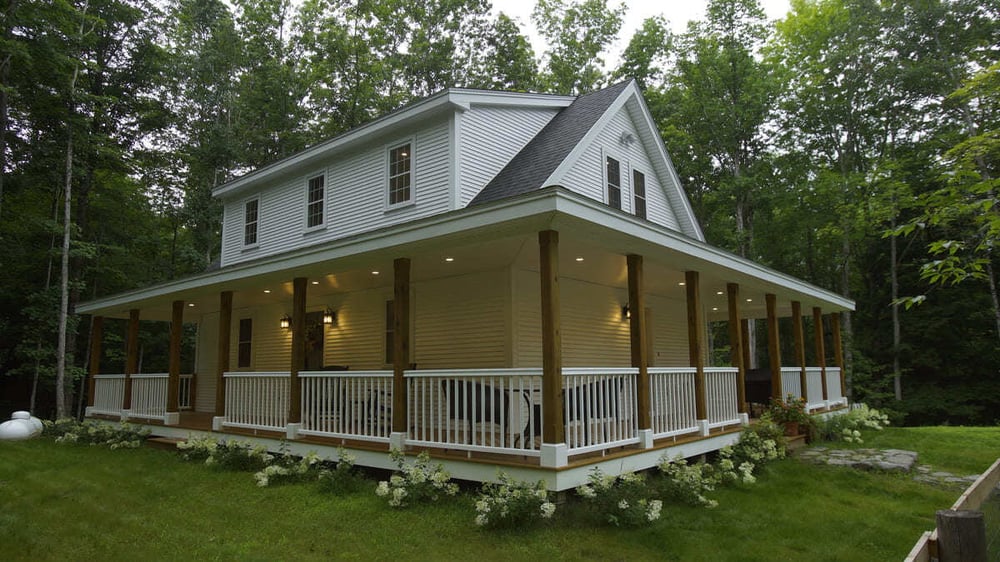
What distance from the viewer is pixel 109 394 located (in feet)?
43.9

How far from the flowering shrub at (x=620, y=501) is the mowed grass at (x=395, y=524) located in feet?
0.42

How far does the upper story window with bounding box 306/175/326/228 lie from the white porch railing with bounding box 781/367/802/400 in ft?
32.9

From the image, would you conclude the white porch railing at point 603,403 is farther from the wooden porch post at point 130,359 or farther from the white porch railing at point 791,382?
the wooden porch post at point 130,359

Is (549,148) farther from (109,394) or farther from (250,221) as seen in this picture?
(109,394)

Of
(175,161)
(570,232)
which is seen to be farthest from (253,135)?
(570,232)

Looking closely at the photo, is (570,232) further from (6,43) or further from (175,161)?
(175,161)

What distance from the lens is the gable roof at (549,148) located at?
32.5 feet

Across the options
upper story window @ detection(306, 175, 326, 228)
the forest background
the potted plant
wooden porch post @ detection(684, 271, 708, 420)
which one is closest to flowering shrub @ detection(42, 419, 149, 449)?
the forest background

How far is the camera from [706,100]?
77.4ft

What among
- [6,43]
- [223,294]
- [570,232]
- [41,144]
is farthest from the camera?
[41,144]

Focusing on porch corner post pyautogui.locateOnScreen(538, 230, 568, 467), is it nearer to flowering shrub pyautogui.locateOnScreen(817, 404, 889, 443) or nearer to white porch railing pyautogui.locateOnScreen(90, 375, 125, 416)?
flowering shrub pyautogui.locateOnScreen(817, 404, 889, 443)

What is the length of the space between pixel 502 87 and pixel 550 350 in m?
22.2

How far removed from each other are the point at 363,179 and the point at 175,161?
625 inches

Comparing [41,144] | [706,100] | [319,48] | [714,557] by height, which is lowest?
[714,557]
